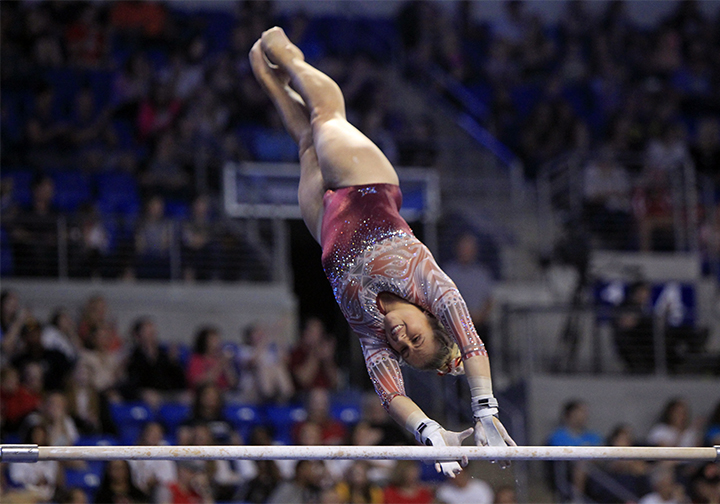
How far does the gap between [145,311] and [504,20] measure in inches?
276

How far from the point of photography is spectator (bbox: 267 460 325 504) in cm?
703

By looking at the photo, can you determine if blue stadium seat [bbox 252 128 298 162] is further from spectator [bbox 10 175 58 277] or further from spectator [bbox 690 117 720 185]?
spectator [bbox 690 117 720 185]

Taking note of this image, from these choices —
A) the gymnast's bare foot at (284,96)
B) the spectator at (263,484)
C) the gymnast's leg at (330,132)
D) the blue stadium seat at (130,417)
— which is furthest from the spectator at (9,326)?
the gymnast's leg at (330,132)

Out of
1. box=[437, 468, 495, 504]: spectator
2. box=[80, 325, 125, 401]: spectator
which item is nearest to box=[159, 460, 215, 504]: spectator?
box=[80, 325, 125, 401]: spectator

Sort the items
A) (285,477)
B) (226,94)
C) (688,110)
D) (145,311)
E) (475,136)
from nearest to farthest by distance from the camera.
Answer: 1. (285,477)
2. (145,311)
3. (226,94)
4. (475,136)
5. (688,110)

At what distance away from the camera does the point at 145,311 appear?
951cm

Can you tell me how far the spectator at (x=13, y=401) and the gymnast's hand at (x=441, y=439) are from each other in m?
4.34

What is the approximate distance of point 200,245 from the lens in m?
9.77

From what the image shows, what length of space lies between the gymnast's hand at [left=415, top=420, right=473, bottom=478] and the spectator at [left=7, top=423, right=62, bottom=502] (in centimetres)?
380

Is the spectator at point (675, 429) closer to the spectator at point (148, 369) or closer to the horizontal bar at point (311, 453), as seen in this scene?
the spectator at point (148, 369)

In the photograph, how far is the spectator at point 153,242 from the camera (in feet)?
31.2

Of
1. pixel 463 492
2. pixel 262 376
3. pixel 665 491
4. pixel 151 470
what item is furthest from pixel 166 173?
pixel 665 491

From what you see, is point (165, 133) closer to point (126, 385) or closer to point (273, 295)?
point (273, 295)

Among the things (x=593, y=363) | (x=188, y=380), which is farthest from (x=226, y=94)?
(x=593, y=363)
